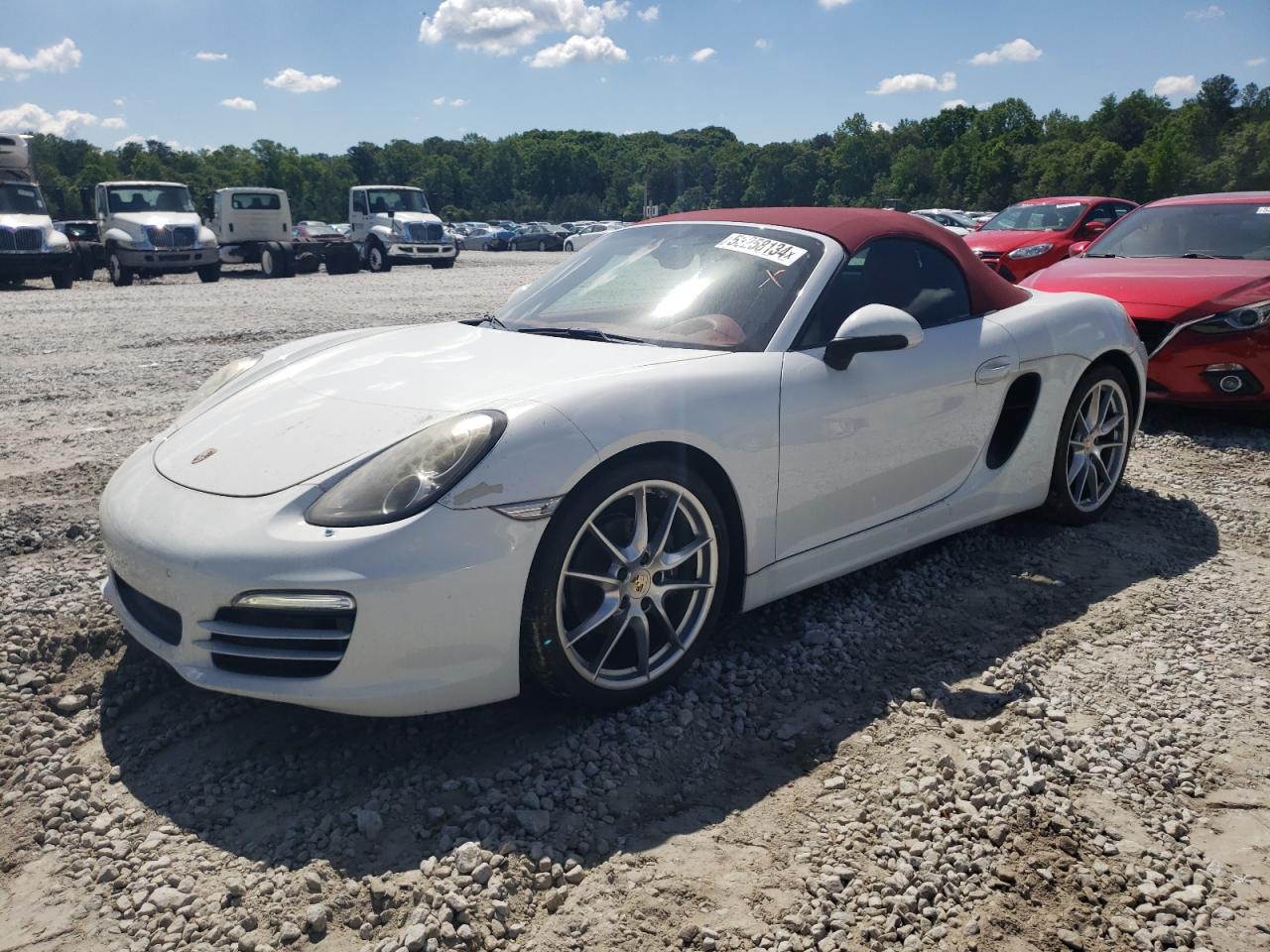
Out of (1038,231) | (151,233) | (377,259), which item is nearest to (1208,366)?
(1038,231)

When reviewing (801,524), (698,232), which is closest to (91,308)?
(698,232)

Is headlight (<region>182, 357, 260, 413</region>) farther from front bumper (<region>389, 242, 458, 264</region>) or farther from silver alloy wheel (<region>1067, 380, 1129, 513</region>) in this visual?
front bumper (<region>389, 242, 458, 264</region>)

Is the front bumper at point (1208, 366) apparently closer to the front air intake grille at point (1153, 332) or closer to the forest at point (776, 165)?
the front air intake grille at point (1153, 332)

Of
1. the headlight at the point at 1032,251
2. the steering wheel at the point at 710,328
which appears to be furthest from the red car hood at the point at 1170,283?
the headlight at the point at 1032,251

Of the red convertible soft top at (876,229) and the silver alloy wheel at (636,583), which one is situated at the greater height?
the red convertible soft top at (876,229)

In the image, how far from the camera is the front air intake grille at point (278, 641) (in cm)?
245

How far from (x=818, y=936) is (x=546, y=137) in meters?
174

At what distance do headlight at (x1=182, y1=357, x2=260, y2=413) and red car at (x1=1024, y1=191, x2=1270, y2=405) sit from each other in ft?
16.6

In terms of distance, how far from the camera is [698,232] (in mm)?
3848

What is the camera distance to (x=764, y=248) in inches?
141

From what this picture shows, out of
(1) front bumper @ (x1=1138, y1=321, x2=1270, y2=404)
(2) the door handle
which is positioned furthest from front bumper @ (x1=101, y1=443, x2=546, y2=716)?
(1) front bumper @ (x1=1138, y1=321, x2=1270, y2=404)

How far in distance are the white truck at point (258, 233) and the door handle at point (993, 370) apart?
21832 millimetres

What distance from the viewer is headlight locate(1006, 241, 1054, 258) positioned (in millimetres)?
12711

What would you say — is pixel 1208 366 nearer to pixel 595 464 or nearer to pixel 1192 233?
pixel 1192 233
